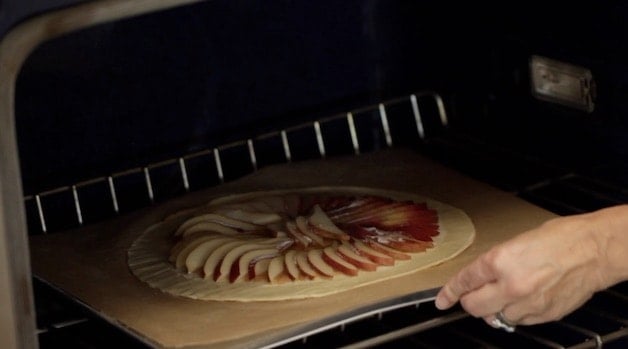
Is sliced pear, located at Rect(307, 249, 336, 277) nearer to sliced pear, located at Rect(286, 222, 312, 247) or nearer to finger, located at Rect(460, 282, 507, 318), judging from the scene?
sliced pear, located at Rect(286, 222, 312, 247)

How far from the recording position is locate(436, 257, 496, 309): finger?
1184mm

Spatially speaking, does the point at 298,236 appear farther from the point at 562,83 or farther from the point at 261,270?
the point at 562,83

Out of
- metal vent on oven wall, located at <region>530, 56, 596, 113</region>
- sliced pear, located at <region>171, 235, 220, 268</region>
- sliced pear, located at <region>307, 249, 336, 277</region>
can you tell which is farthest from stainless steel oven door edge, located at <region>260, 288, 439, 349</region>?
metal vent on oven wall, located at <region>530, 56, 596, 113</region>

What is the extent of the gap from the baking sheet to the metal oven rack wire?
0.03 metres

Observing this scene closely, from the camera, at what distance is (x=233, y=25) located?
158 centimetres

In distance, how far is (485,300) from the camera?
119 centimetres

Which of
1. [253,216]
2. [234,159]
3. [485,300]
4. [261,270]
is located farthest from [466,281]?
[234,159]

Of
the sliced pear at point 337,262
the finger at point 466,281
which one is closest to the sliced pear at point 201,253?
the sliced pear at point 337,262

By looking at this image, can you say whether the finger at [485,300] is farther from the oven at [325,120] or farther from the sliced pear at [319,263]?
the sliced pear at [319,263]

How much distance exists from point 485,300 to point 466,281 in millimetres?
25

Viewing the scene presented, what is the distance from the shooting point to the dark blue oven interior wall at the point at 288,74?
1.47 m

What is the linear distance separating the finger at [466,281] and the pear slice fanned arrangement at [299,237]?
5.7 inches

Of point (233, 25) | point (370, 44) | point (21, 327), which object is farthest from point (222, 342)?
point (370, 44)

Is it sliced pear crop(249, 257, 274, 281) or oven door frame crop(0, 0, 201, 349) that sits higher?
oven door frame crop(0, 0, 201, 349)
